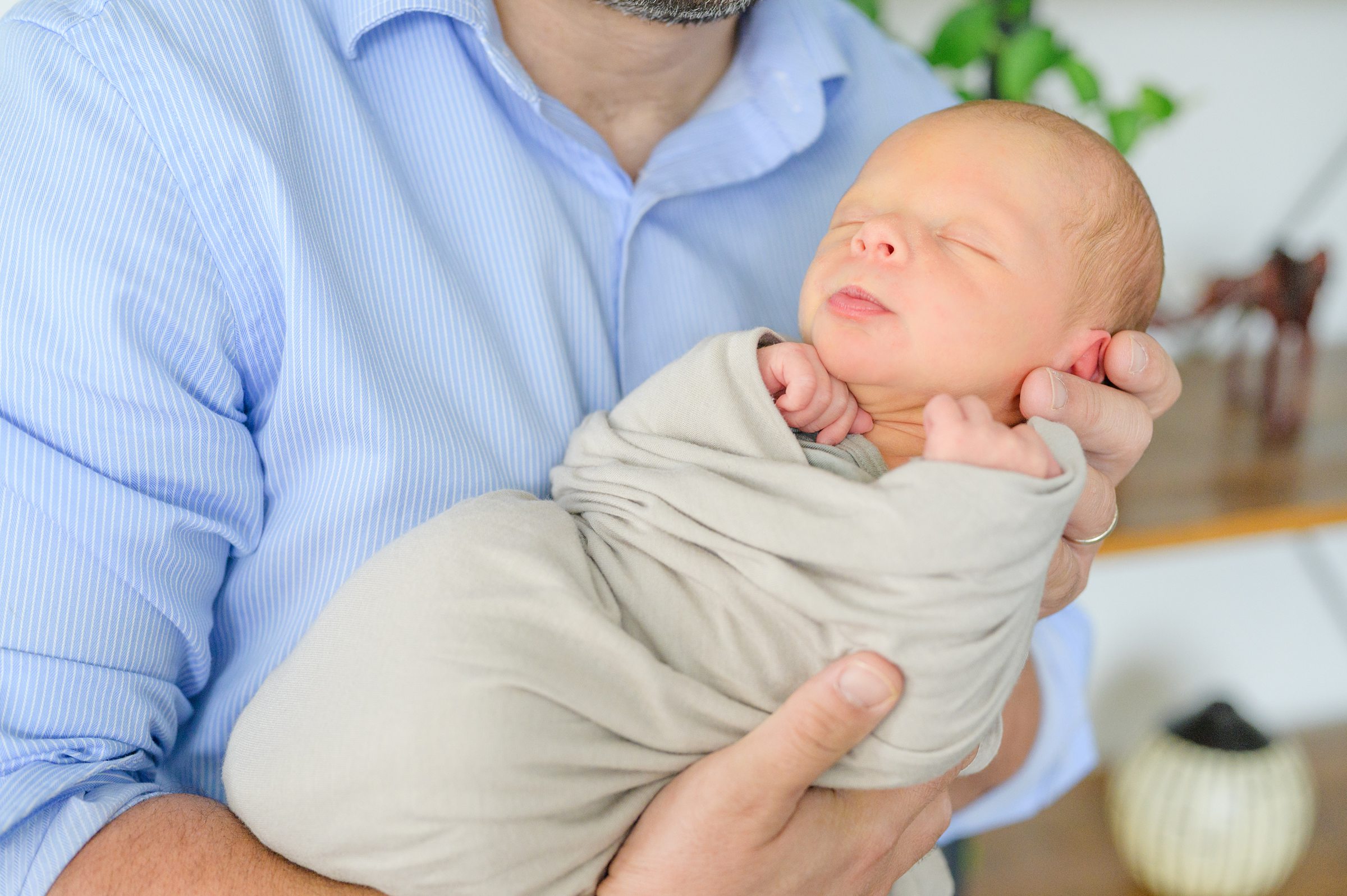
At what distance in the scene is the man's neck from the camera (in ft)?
3.47

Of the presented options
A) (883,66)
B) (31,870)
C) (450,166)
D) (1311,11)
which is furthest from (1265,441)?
(31,870)

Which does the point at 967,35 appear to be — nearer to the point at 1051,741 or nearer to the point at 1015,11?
the point at 1015,11

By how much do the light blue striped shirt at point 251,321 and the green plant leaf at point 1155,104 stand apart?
698 mm

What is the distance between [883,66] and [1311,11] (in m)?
1.15

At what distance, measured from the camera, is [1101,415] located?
35.6 inches

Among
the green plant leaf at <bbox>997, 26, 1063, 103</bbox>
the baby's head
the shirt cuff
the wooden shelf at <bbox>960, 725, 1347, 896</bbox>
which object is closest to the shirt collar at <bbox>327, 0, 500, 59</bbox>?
the baby's head

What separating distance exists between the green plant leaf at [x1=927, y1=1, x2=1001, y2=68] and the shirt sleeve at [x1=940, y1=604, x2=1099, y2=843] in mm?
788

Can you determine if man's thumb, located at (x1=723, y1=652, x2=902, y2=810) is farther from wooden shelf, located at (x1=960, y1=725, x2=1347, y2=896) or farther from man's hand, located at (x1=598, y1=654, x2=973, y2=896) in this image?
wooden shelf, located at (x1=960, y1=725, x2=1347, y2=896)

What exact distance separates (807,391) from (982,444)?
0.17 meters

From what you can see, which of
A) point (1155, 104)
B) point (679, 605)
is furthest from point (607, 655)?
point (1155, 104)

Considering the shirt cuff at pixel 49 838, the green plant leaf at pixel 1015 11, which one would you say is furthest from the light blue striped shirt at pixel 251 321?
the green plant leaf at pixel 1015 11

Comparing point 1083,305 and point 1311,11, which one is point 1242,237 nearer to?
point 1311,11

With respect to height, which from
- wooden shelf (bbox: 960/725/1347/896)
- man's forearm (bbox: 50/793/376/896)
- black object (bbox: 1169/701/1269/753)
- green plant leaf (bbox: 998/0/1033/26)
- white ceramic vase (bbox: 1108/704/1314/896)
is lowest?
wooden shelf (bbox: 960/725/1347/896)

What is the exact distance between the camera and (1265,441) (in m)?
1.74
